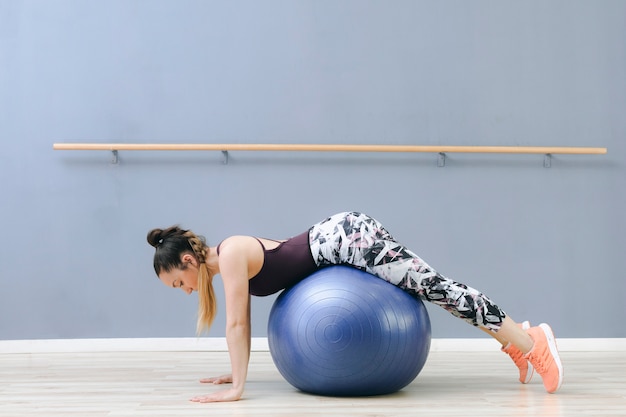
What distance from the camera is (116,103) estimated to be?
346 cm

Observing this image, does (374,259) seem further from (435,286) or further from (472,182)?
(472,182)

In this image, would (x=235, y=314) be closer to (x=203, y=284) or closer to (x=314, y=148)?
(x=203, y=284)

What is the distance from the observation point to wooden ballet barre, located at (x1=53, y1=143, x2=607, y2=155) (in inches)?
131

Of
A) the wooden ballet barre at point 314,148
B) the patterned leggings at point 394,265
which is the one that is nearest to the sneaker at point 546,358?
the patterned leggings at point 394,265

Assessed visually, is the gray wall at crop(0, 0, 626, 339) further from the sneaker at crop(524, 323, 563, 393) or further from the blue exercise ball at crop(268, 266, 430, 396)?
the blue exercise ball at crop(268, 266, 430, 396)

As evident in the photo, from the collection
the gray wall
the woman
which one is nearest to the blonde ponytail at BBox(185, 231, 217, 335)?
the woman

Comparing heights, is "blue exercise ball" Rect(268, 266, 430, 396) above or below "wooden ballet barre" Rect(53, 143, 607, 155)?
below

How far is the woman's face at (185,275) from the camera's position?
7.27ft

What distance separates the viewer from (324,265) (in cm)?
226

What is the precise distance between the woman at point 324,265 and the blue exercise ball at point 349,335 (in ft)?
0.22

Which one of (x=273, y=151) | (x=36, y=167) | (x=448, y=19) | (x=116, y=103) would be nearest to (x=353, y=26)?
(x=448, y=19)

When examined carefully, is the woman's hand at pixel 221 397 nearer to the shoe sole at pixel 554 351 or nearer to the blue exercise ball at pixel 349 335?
the blue exercise ball at pixel 349 335

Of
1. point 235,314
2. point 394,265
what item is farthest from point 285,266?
point 394,265

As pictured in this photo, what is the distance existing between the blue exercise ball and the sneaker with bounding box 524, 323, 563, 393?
1.19 feet
